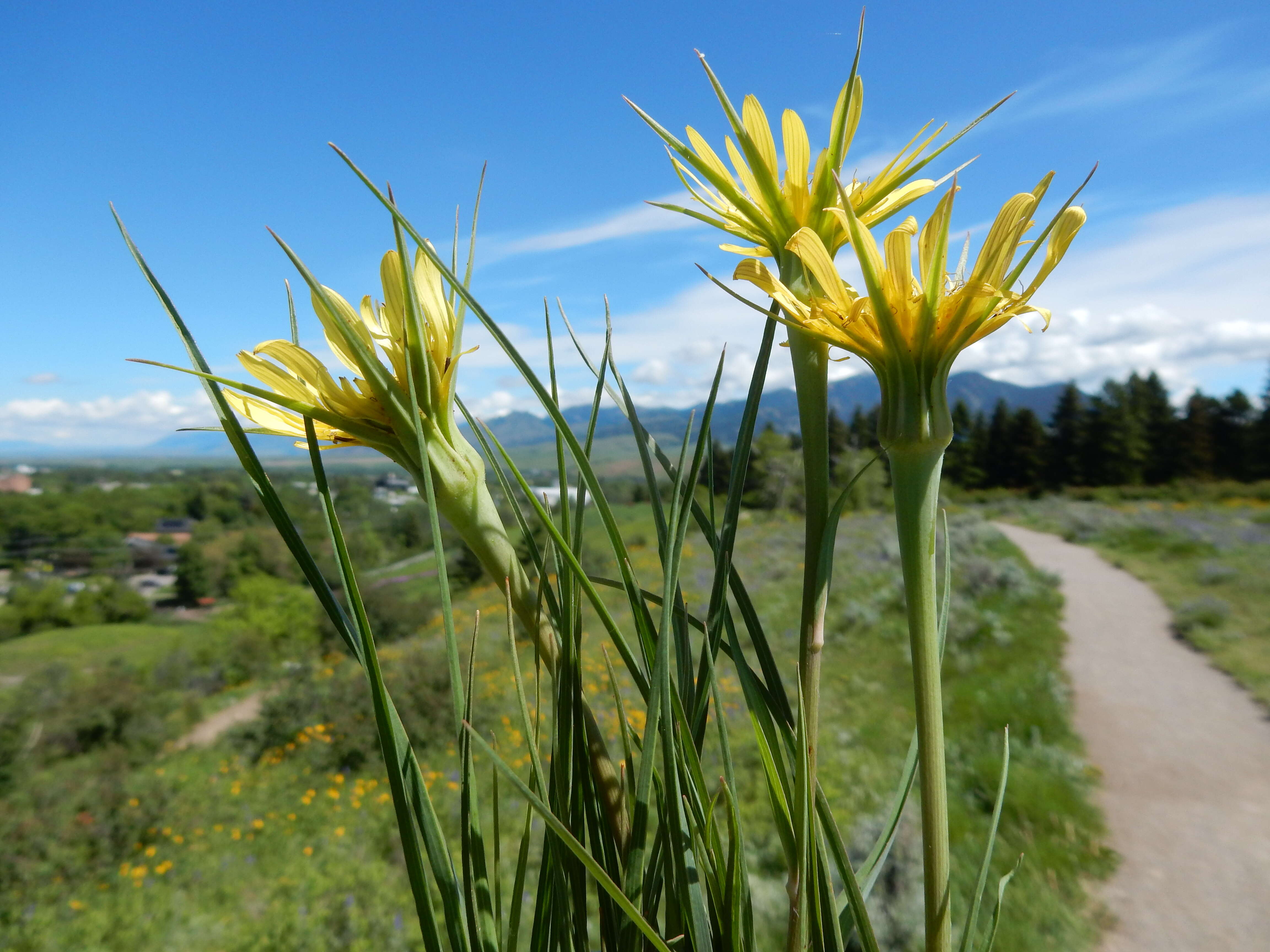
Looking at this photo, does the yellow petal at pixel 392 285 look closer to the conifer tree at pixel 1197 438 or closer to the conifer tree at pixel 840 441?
the conifer tree at pixel 840 441

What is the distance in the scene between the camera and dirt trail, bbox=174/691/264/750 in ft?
26.9

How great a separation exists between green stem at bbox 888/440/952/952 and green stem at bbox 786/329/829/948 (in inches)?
1.6

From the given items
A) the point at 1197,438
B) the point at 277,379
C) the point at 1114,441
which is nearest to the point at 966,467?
the point at 1114,441

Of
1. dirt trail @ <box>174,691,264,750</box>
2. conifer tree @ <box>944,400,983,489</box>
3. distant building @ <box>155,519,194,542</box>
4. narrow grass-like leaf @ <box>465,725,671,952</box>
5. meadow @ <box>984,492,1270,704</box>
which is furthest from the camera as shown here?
distant building @ <box>155,519,194,542</box>

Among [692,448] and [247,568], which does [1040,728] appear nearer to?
[692,448]

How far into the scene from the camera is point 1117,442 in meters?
23.7

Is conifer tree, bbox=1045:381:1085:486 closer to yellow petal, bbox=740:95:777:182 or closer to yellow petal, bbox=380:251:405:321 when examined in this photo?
yellow petal, bbox=740:95:777:182

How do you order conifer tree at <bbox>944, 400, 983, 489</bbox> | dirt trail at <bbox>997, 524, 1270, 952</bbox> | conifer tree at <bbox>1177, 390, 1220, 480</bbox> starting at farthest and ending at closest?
conifer tree at <bbox>944, 400, 983, 489</bbox>, conifer tree at <bbox>1177, 390, 1220, 480</bbox>, dirt trail at <bbox>997, 524, 1270, 952</bbox>

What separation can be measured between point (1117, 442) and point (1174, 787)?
24.3 meters

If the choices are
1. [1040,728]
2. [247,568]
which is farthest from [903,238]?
[247,568]

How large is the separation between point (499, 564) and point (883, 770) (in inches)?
196

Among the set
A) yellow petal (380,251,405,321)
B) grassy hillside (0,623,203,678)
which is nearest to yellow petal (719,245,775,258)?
yellow petal (380,251,405,321)

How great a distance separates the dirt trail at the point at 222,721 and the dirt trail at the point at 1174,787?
7494 mm

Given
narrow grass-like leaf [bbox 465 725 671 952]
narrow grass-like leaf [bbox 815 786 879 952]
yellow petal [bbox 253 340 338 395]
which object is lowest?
narrow grass-like leaf [bbox 815 786 879 952]
